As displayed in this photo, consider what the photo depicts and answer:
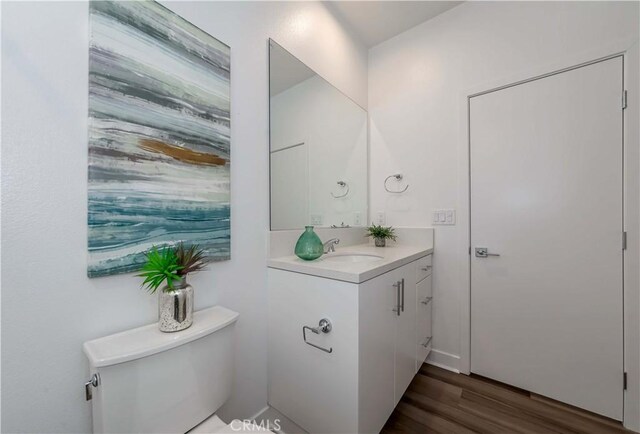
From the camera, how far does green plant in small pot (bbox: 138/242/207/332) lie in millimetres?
842

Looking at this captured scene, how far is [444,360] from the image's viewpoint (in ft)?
6.18

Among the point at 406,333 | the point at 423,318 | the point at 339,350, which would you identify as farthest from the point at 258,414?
the point at 423,318

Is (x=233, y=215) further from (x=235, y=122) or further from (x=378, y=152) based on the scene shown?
(x=378, y=152)

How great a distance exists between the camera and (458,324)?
184 cm

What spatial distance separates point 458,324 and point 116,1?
2511 mm

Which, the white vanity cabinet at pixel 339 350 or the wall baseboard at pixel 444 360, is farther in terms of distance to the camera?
the wall baseboard at pixel 444 360

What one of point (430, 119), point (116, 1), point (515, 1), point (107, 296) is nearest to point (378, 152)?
point (430, 119)

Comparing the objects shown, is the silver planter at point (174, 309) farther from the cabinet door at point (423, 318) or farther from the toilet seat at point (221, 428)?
the cabinet door at point (423, 318)

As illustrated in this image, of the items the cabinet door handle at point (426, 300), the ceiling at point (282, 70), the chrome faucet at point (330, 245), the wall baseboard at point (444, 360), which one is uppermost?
the ceiling at point (282, 70)

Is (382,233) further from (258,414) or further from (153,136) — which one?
(153,136)

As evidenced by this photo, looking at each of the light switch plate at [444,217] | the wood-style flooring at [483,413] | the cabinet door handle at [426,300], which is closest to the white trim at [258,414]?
the wood-style flooring at [483,413]

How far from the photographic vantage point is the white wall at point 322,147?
148cm

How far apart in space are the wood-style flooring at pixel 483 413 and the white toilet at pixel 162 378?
1000mm

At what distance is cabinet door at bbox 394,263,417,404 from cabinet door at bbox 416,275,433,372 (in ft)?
0.27
